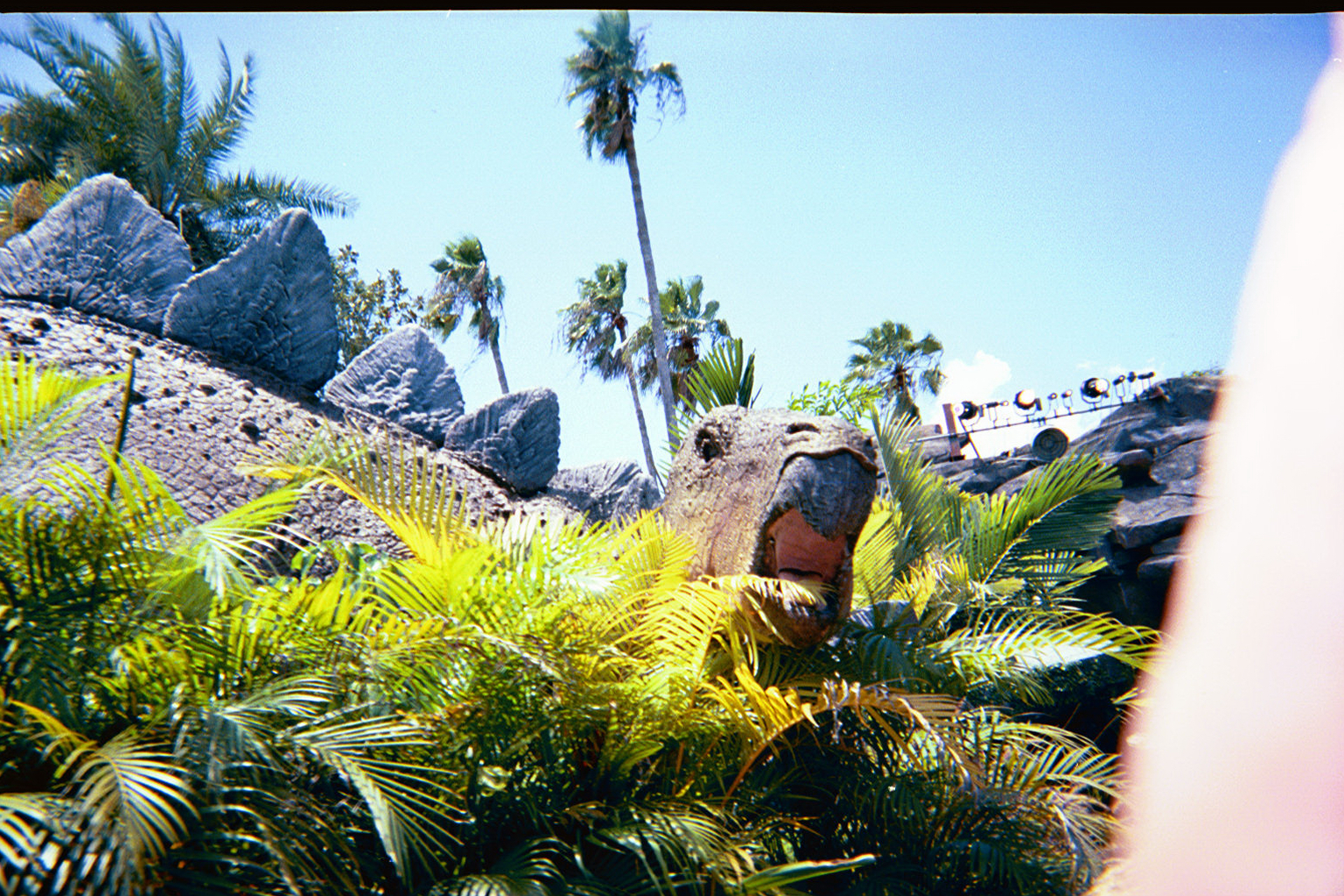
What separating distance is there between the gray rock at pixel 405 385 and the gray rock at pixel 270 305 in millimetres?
213

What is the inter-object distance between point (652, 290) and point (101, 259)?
36.0ft

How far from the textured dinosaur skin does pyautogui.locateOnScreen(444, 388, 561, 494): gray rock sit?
243 centimetres

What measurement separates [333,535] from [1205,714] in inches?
169

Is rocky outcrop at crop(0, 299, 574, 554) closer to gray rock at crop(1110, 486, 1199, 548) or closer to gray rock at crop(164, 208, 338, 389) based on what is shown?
gray rock at crop(164, 208, 338, 389)

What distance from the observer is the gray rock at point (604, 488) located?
17.9 ft

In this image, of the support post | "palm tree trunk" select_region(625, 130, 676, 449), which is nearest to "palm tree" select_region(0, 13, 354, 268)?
"palm tree trunk" select_region(625, 130, 676, 449)

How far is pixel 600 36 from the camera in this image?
620 inches

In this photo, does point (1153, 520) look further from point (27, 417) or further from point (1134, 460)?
point (27, 417)

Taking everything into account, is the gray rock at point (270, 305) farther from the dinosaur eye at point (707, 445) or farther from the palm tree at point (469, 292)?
the palm tree at point (469, 292)

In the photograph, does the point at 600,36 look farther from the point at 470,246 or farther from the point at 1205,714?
the point at 1205,714

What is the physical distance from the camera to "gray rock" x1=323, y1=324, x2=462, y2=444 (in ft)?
17.2

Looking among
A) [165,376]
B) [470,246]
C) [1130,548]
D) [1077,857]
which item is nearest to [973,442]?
[1130,548]

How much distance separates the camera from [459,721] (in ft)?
7.75

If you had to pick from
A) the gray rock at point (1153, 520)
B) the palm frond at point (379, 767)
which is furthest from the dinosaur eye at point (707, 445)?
the gray rock at point (1153, 520)
